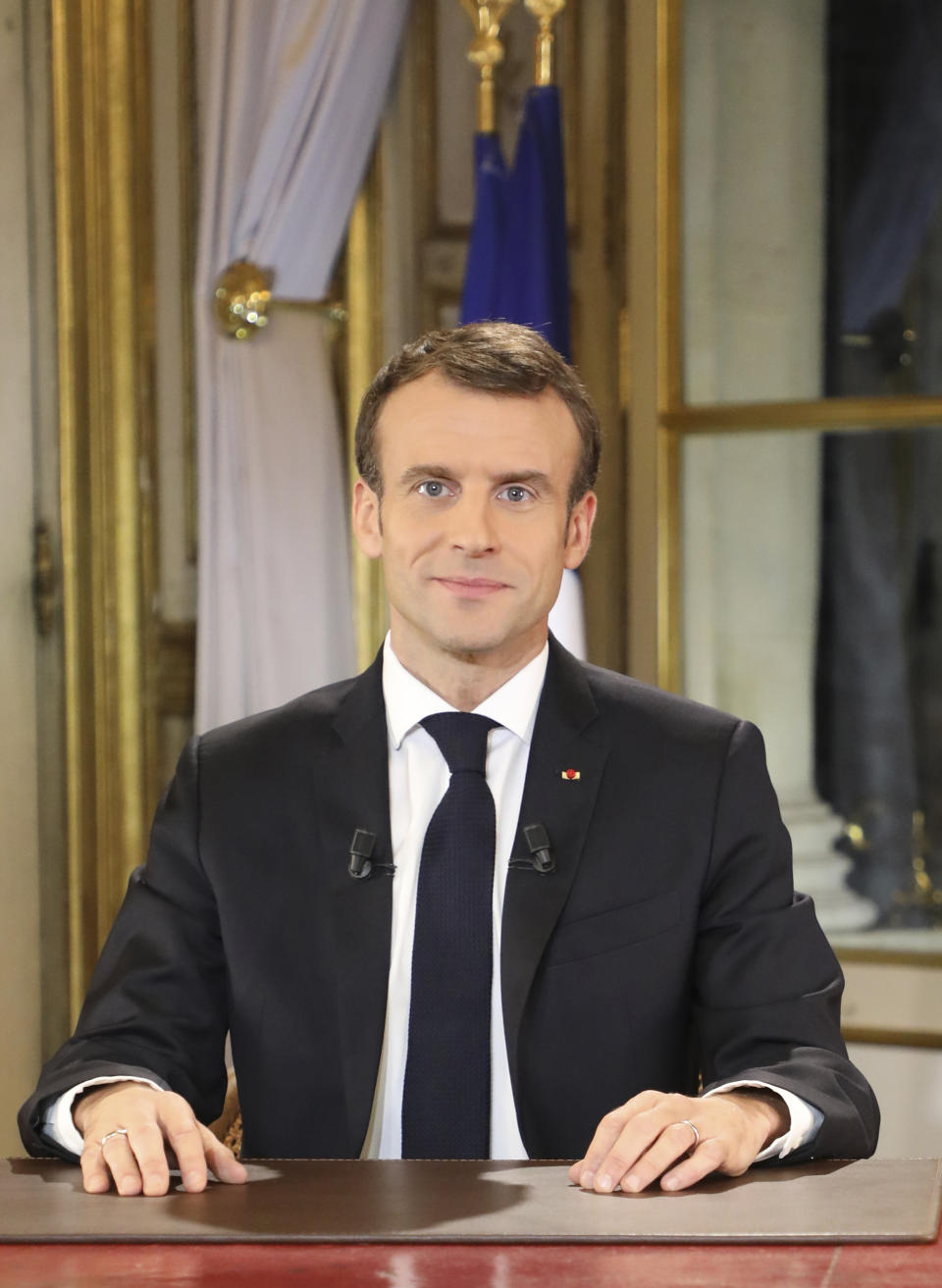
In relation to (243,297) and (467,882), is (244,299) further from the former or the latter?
(467,882)

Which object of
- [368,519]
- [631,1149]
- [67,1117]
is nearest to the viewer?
[631,1149]

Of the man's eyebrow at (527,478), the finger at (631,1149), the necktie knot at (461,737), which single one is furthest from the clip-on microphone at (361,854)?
the finger at (631,1149)

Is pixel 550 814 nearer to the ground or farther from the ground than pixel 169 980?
farther from the ground

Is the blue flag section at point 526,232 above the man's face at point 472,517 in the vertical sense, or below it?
above

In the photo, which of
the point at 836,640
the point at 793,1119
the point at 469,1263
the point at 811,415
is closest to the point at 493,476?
the point at 793,1119

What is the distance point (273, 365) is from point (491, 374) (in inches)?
88.3

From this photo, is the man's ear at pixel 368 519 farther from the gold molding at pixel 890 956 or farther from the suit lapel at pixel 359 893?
the gold molding at pixel 890 956

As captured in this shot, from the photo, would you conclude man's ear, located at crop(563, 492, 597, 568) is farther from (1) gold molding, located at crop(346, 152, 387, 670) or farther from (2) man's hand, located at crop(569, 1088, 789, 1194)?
(1) gold molding, located at crop(346, 152, 387, 670)

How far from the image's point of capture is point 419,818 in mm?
2096

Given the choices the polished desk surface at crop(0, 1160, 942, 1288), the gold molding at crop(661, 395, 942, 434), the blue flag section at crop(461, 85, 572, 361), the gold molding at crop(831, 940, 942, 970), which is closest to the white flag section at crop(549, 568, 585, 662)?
the gold molding at crop(661, 395, 942, 434)

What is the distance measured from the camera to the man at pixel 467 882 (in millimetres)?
1965

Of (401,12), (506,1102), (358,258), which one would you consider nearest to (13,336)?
(358,258)

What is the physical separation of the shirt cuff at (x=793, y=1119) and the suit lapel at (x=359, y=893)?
439 millimetres

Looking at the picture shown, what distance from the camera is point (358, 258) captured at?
4.33 meters
